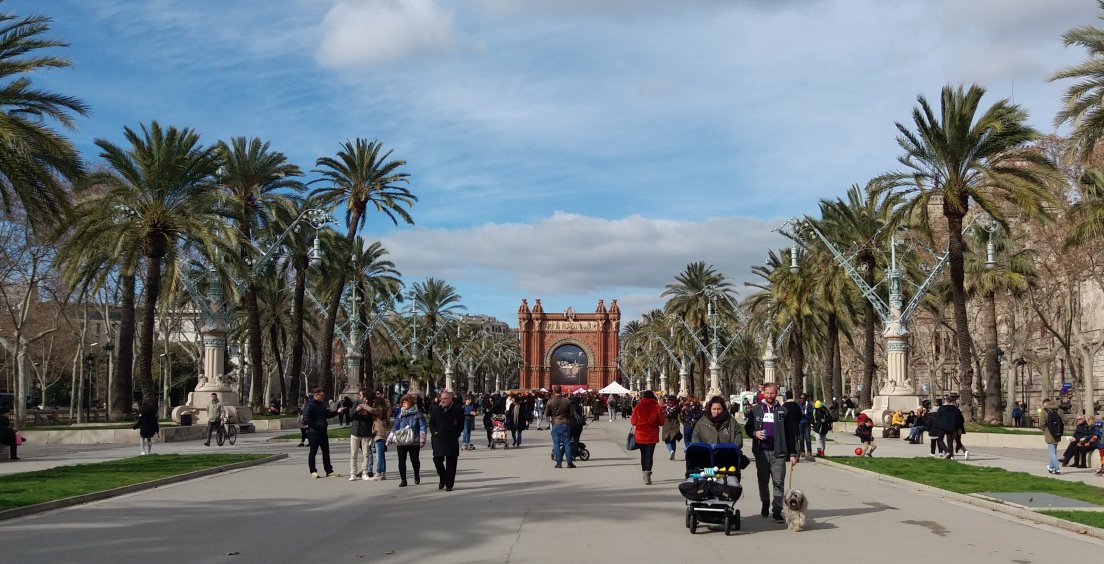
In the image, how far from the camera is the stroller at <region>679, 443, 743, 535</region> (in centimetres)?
1062

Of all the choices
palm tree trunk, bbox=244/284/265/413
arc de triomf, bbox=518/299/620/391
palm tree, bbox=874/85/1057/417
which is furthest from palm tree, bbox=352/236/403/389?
arc de triomf, bbox=518/299/620/391

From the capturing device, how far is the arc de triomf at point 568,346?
511 feet

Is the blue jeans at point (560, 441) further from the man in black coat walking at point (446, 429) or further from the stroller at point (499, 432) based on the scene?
the stroller at point (499, 432)

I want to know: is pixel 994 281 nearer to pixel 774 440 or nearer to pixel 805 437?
pixel 805 437

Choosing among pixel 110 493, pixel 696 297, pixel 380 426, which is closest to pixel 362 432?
pixel 380 426

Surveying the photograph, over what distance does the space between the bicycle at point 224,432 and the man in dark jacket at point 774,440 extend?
19.9 m

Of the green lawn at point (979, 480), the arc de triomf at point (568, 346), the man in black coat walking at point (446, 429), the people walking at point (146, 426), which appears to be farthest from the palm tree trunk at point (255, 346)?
the arc de triomf at point (568, 346)

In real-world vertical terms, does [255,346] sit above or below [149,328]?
below

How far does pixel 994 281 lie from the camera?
39219mm

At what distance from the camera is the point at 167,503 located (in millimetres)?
13469

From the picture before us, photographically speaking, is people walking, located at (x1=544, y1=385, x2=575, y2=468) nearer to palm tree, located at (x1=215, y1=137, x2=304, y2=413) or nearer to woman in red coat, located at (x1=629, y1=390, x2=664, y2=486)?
woman in red coat, located at (x1=629, y1=390, x2=664, y2=486)

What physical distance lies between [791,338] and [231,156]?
33562 millimetres

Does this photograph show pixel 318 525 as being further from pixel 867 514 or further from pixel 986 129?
pixel 986 129

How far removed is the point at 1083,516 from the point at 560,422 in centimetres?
1018
